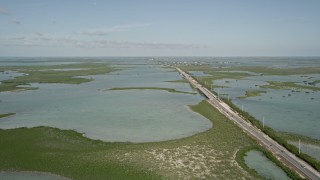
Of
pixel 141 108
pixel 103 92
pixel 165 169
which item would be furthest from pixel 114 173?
pixel 103 92

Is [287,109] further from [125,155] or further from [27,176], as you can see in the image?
[27,176]

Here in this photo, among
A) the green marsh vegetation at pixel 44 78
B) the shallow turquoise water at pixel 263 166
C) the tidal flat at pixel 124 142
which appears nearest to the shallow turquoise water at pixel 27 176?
the tidal flat at pixel 124 142

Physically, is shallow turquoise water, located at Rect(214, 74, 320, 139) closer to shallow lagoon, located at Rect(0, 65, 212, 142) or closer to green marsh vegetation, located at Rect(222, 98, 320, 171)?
green marsh vegetation, located at Rect(222, 98, 320, 171)

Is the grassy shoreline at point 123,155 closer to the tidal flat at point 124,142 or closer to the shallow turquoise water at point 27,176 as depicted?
the tidal flat at point 124,142

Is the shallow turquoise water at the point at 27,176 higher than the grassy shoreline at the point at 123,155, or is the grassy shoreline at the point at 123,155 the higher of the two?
the grassy shoreline at the point at 123,155

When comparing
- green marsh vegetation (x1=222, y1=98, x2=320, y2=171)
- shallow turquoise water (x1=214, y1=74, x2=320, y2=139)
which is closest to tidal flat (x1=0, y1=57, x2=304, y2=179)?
green marsh vegetation (x1=222, y1=98, x2=320, y2=171)
